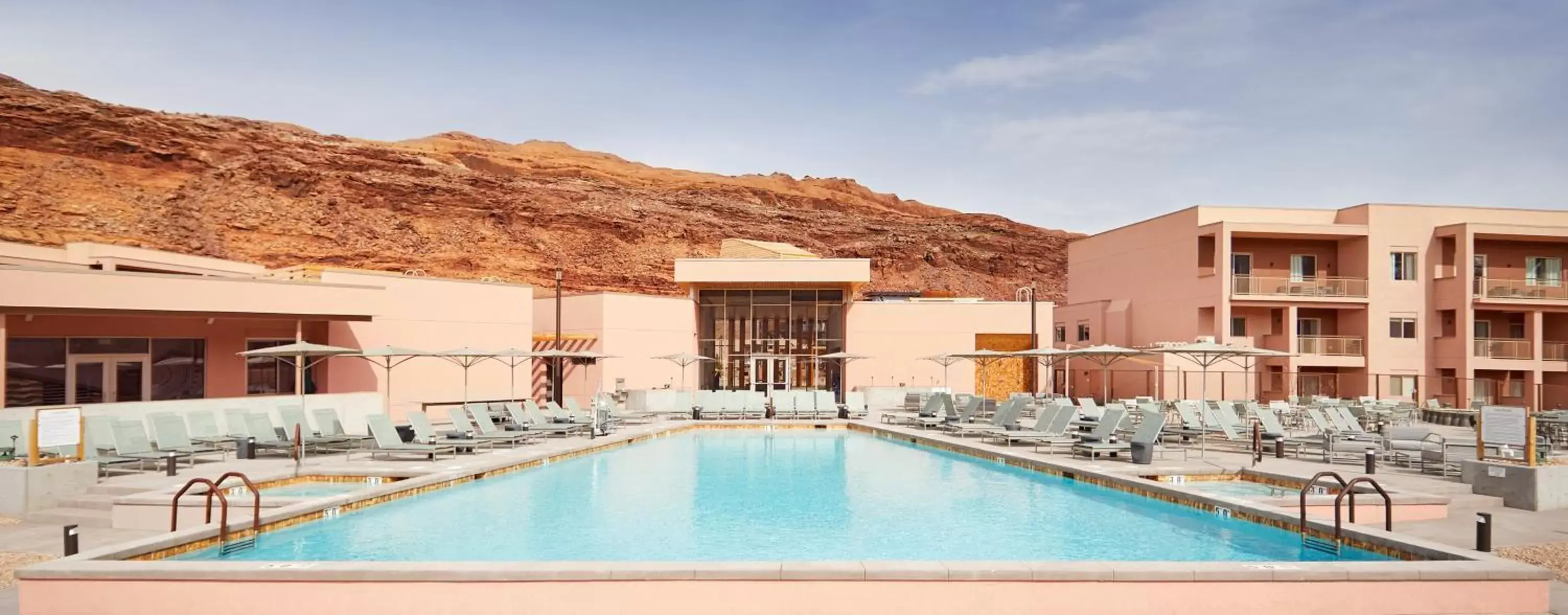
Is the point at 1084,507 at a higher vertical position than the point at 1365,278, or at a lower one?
lower

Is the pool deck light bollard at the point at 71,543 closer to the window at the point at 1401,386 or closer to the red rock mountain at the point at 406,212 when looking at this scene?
the window at the point at 1401,386

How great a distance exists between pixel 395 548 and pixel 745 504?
4.62m

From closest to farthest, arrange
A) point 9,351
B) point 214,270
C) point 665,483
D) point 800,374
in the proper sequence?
1. point 665,483
2. point 9,351
3. point 214,270
4. point 800,374

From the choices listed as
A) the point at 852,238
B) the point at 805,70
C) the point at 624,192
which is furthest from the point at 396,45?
the point at 852,238

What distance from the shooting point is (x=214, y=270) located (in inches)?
920

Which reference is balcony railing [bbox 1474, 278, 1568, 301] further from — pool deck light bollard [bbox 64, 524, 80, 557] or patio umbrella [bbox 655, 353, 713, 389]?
pool deck light bollard [bbox 64, 524, 80, 557]

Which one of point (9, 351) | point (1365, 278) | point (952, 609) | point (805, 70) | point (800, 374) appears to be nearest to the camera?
point (952, 609)

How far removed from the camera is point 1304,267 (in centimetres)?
3131

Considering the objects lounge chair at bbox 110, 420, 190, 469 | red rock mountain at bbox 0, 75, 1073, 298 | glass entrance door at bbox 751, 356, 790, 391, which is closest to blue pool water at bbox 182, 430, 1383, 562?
lounge chair at bbox 110, 420, 190, 469

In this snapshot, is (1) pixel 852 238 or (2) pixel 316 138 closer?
(2) pixel 316 138

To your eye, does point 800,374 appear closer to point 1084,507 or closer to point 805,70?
point 1084,507

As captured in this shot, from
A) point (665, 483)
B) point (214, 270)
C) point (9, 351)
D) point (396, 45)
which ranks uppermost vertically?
point (396, 45)

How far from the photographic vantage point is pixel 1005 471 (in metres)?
15.1

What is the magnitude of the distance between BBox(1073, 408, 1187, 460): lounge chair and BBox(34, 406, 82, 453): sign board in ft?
45.6
